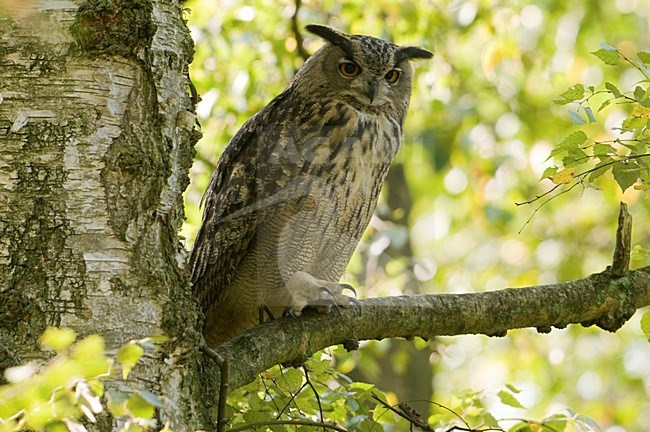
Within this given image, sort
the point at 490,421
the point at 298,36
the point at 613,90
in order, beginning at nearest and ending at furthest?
the point at 613,90
the point at 490,421
the point at 298,36

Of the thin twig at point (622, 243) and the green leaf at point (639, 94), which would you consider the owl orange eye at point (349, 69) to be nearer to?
the thin twig at point (622, 243)

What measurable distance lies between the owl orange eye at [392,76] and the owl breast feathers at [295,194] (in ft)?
0.19

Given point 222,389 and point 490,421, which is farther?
point 490,421

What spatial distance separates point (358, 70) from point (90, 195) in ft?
5.80

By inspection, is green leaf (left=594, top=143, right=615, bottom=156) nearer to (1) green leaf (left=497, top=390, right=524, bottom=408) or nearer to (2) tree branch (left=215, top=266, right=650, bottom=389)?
(2) tree branch (left=215, top=266, right=650, bottom=389)

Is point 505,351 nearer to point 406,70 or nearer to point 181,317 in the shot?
point 406,70

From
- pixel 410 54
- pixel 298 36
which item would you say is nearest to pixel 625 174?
pixel 410 54

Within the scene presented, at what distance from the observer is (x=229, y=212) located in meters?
2.99

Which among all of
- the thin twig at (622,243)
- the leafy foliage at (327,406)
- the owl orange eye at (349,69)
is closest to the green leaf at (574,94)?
the thin twig at (622,243)

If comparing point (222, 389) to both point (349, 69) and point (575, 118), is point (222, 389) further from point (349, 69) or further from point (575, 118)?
point (349, 69)

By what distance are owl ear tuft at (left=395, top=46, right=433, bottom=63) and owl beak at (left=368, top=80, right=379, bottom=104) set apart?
223 millimetres

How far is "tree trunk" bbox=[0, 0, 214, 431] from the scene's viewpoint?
166 cm

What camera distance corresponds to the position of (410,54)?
11.8 ft

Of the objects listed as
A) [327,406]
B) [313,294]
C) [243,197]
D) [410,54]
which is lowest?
[327,406]
